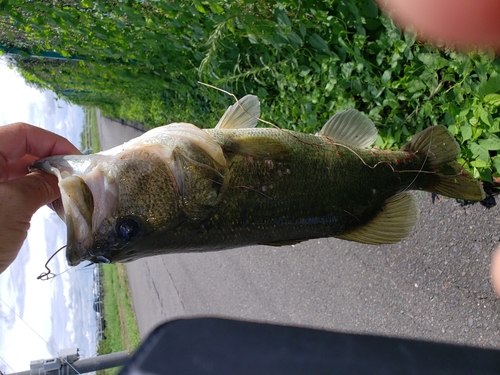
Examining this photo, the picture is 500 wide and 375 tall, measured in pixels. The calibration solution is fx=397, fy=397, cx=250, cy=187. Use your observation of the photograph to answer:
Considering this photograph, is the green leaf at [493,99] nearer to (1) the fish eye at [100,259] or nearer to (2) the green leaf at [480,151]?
(2) the green leaf at [480,151]

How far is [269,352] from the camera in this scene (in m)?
1.39

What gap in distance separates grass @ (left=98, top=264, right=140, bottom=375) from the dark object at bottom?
8.52 m

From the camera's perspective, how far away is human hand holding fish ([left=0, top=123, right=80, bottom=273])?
78.0 inches

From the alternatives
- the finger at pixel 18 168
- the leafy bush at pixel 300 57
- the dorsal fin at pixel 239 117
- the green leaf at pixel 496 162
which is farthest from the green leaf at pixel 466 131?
the finger at pixel 18 168

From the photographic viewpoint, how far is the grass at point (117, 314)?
10415mm

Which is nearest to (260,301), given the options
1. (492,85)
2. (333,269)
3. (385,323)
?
(333,269)

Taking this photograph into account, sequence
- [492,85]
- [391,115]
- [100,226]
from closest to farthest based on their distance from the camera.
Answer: [100,226], [492,85], [391,115]

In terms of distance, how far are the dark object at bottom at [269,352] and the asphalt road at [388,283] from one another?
1936mm

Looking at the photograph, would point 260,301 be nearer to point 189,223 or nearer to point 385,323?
point 385,323

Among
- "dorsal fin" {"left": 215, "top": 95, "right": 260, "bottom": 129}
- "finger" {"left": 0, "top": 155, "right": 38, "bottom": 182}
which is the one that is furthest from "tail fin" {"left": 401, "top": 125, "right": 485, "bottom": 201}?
"finger" {"left": 0, "top": 155, "right": 38, "bottom": 182}

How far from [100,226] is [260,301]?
419 cm

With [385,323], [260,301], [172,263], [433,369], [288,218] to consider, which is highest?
[288,218]

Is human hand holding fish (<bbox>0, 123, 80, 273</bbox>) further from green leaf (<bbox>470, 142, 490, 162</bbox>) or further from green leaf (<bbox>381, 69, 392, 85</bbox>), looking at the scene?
green leaf (<bbox>470, 142, 490, 162</bbox>)

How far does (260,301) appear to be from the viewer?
5781mm
